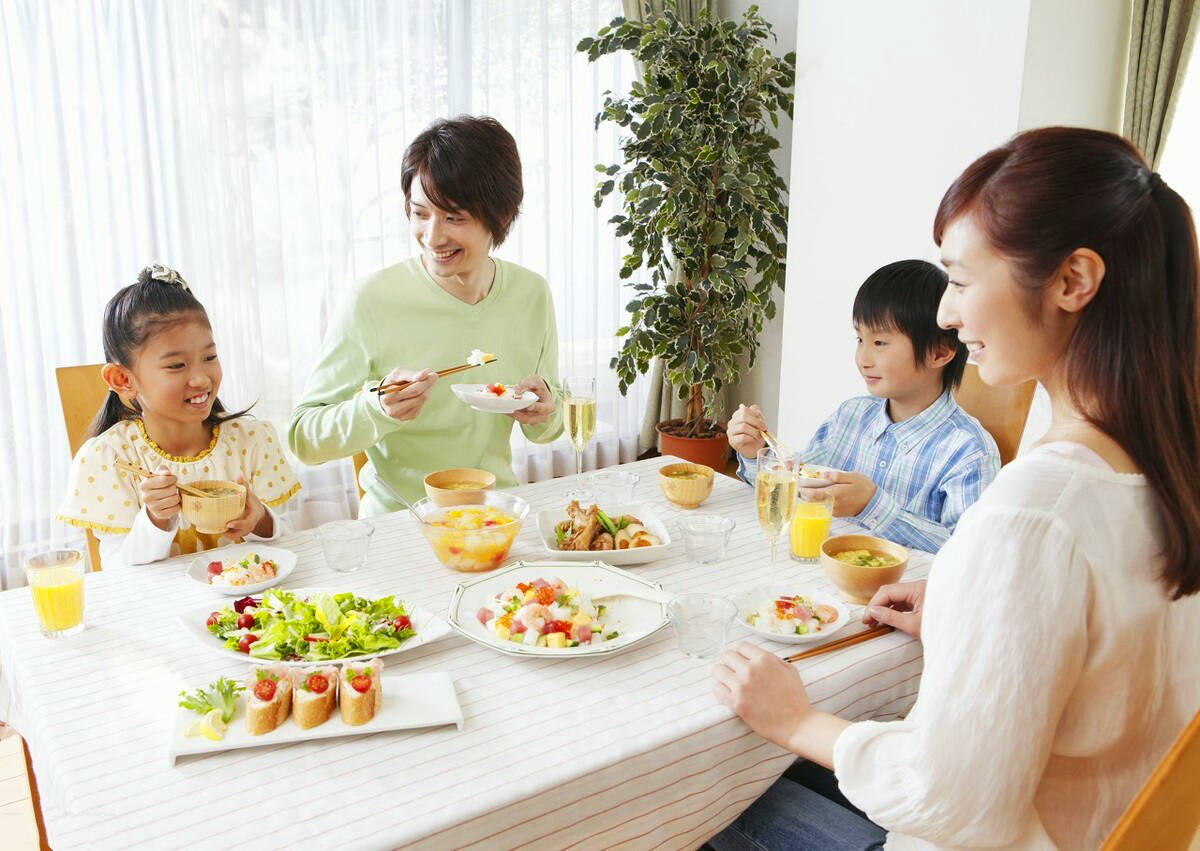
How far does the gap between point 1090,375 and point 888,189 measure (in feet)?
8.34

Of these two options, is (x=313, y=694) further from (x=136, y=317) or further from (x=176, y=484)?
(x=136, y=317)

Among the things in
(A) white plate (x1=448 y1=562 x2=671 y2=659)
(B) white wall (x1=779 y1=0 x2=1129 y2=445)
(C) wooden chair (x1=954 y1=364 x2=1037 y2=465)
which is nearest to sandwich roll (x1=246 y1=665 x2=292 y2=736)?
(A) white plate (x1=448 y1=562 x2=671 y2=659)

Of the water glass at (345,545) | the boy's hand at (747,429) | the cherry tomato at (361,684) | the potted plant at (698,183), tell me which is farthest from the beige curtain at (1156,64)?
the cherry tomato at (361,684)

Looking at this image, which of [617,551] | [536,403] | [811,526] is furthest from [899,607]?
[536,403]

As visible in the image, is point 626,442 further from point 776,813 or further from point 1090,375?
point 1090,375

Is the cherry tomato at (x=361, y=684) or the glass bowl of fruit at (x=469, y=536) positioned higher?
the cherry tomato at (x=361, y=684)

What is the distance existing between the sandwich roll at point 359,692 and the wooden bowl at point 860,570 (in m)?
0.73

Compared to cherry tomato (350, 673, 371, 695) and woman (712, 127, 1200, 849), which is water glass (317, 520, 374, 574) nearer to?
cherry tomato (350, 673, 371, 695)

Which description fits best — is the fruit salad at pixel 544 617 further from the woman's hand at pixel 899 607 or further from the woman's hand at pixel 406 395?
the woman's hand at pixel 406 395

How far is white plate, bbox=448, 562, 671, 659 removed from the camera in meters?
1.25

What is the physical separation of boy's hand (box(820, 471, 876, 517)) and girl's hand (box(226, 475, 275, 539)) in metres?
1.06

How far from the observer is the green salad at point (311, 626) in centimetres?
123

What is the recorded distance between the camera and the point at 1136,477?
92 centimetres

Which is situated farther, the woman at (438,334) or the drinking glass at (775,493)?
the woman at (438,334)
